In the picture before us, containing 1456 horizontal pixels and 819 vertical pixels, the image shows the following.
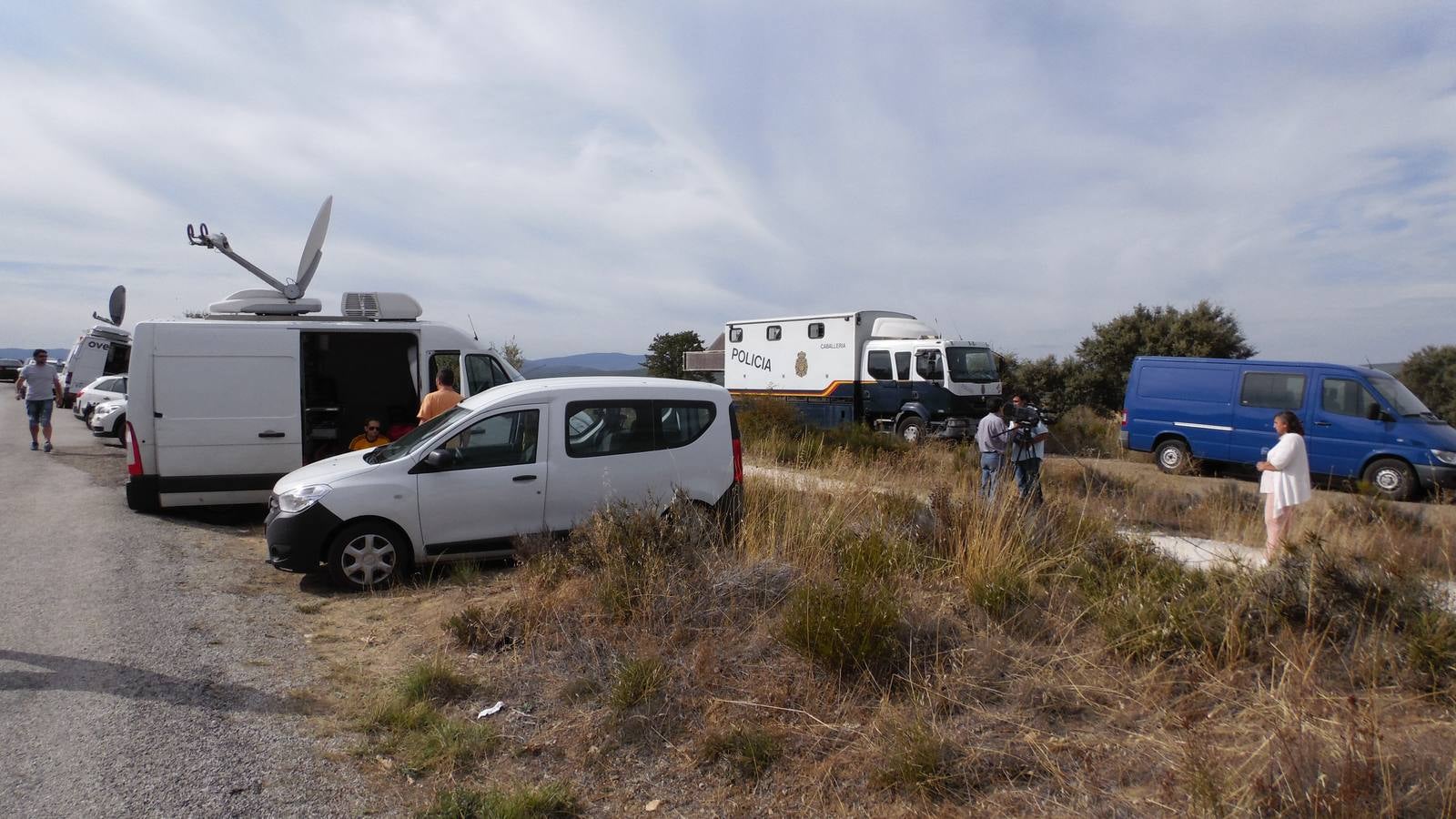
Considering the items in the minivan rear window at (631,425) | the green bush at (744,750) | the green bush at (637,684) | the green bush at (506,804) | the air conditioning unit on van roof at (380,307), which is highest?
the air conditioning unit on van roof at (380,307)

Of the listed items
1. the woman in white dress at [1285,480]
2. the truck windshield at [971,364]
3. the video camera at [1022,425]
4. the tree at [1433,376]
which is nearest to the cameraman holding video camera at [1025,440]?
the video camera at [1022,425]

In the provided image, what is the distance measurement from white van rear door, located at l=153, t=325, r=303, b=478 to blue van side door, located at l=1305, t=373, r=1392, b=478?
14.6 meters

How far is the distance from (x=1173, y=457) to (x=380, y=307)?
13.6m

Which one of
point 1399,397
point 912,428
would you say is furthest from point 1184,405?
point 912,428

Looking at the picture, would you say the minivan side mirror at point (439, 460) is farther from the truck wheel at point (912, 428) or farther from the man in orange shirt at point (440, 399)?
the truck wheel at point (912, 428)

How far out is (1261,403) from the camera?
1488cm

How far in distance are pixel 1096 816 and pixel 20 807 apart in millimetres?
Result: 4268

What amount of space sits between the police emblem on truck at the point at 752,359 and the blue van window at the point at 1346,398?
39.6 feet

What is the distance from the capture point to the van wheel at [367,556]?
710 centimetres

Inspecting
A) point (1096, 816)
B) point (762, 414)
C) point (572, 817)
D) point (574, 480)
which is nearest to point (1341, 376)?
point (762, 414)

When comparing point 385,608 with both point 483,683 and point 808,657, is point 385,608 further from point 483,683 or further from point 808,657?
point 808,657

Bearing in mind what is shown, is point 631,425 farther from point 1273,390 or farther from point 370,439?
point 1273,390

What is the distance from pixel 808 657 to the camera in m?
4.77

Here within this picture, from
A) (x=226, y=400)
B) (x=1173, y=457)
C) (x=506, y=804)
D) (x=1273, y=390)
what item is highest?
(x=1273, y=390)
